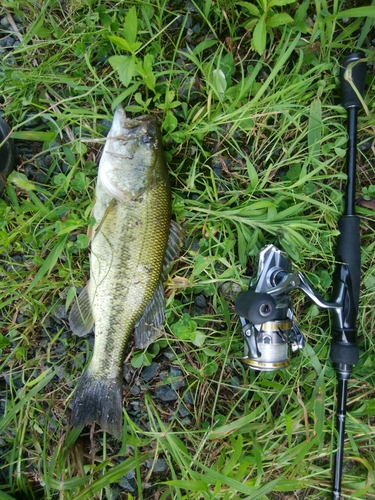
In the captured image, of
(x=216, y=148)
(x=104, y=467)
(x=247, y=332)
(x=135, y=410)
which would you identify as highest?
(x=216, y=148)

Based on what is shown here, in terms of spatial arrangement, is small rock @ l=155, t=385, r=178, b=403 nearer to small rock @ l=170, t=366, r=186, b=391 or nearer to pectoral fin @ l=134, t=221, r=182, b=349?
small rock @ l=170, t=366, r=186, b=391

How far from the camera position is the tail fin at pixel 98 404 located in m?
2.01

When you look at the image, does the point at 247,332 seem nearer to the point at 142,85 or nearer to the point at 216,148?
the point at 216,148

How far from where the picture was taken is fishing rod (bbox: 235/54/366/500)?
192cm

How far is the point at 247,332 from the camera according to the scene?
1.97 m

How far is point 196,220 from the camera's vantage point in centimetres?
214

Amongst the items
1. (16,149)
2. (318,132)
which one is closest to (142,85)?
(16,149)

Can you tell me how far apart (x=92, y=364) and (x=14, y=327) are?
0.52m

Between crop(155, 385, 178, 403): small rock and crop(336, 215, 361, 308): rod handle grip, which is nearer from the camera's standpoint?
crop(336, 215, 361, 308): rod handle grip

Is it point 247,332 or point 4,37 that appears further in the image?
point 4,37

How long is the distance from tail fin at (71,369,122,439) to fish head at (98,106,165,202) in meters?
0.97

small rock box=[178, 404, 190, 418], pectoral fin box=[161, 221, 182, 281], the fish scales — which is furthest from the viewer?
small rock box=[178, 404, 190, 418]

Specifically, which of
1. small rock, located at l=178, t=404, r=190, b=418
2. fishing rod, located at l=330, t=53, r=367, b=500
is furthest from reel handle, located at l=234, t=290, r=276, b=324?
small rock, located at l=178, t=404, r=190, b=418

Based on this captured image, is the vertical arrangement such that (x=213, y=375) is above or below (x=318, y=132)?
below
